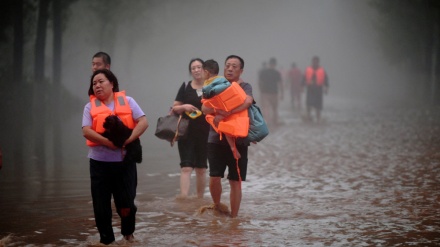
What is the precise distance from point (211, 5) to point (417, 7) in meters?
27.1

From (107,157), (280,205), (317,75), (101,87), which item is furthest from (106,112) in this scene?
(317,75)

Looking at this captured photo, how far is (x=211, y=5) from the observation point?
2589 inches

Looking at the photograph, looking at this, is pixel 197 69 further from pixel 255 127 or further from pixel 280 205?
pixel 280 205

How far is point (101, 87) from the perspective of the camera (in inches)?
299

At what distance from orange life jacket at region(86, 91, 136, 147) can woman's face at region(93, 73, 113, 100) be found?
0.20 feet

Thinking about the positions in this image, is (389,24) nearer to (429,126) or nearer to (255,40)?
(429,126)

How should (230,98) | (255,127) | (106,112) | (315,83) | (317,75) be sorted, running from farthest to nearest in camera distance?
(315,83), (317,75), (255,127), (230,98), (106,112)

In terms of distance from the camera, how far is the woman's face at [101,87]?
24.9 ft

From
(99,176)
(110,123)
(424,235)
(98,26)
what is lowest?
(424,235)

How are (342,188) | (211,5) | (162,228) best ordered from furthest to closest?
(211,5) < (342,188) < (162,228)

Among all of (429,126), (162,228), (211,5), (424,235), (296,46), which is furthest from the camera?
(296,46)

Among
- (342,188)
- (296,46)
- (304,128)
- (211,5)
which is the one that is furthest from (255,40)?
(342,188)

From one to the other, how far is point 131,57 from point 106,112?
56968 millimetres

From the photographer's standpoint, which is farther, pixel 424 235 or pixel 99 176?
pixel 424 235
